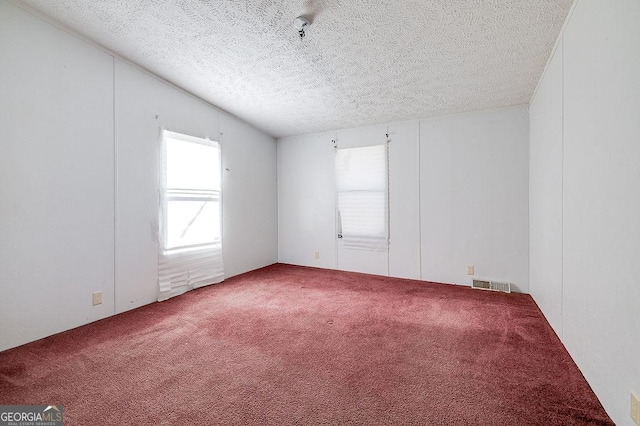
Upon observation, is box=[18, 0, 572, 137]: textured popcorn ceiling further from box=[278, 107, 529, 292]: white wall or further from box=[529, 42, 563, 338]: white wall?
box=[278, 107, 529, 292]: white wall

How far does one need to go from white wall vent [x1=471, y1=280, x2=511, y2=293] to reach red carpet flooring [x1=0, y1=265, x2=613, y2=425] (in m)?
0.38

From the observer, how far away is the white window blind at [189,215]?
326cm

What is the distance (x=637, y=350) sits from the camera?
113cm

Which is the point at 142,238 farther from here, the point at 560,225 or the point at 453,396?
the point at 560,225

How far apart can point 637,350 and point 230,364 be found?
219cm

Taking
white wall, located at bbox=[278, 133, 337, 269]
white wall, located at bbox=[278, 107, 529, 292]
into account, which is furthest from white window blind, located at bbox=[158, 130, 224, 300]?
white wall, located at bbox=[278, 107, 529, 292]

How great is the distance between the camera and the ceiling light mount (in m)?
2.06

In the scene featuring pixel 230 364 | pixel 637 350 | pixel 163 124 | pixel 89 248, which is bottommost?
pixel 230 364

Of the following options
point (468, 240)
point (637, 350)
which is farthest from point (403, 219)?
point (637, 350)

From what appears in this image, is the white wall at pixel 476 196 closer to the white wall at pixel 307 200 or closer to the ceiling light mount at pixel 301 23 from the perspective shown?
the white wall at pixel 307 200

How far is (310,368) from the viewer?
1.83m

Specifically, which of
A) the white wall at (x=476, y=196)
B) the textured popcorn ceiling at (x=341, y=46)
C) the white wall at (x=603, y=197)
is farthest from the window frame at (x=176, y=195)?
the white wall at (x=603, y=197)

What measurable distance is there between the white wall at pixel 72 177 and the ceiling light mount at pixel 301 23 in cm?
204

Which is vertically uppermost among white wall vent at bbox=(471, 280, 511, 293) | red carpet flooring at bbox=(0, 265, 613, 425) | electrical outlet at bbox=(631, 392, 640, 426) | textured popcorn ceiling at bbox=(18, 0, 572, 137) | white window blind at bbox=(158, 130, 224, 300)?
textured popcorn ceiling at bbox=(18, 0, 572, 137)
